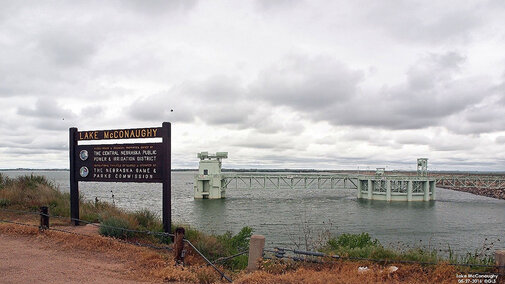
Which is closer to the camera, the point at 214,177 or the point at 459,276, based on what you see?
the point at 459,276

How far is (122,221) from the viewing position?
1166 centimetres

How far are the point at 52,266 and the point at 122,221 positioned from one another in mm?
3740

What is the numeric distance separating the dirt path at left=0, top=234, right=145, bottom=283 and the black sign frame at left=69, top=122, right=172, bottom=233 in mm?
3078

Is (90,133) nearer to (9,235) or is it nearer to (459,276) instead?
A: (9,235)

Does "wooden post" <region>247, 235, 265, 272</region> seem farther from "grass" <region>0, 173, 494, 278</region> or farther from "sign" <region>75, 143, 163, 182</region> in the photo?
"sign" <region>75, 143, 163, 182</region>

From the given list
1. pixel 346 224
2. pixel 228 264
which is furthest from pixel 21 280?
pixel 346 224

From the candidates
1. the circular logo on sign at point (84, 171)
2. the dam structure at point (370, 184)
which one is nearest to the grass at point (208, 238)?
the circular logo on sign at point (84, 171)

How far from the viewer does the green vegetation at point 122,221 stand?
10.6 m

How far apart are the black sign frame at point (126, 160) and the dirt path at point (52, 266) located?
10.1 ft

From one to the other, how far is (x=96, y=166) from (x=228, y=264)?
6958mm

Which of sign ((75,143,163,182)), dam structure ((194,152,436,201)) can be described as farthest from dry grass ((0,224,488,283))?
dam structure ((194,152,436,201))

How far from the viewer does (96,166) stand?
13328 mm

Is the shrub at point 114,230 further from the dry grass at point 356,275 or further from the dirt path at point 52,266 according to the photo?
the dry grass at point 356,275

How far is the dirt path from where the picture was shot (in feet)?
23.2
